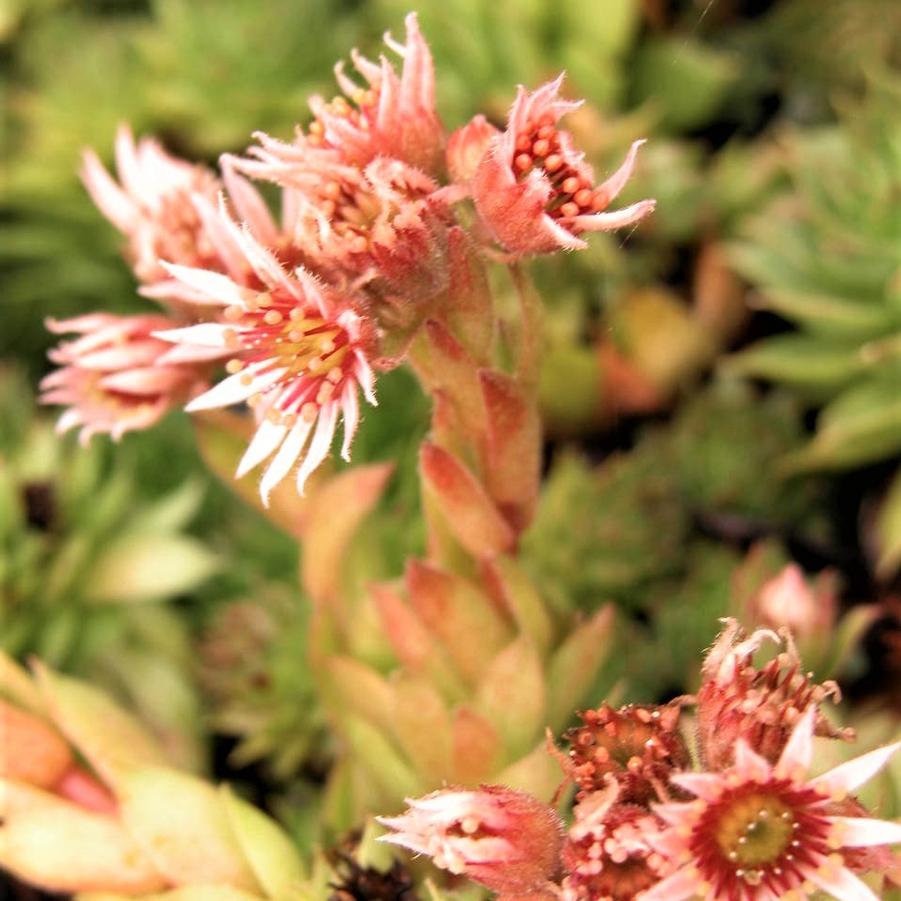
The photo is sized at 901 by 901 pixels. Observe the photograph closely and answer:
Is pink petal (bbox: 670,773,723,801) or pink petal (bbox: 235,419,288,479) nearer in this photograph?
pink petal (bbox: 670,773,723,801)

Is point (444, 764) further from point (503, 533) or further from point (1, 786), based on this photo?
point (1, 786)

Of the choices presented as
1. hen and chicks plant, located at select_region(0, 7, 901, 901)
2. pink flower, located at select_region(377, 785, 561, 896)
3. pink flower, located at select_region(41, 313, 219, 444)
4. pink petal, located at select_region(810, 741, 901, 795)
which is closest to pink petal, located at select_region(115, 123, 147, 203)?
hen and chicks plant, located at select_region(0, 7, 901, 901)

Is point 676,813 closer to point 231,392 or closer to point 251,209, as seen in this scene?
point 231,392

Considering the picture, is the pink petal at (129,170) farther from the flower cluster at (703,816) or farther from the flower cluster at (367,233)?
the flower cluster at (703,816)

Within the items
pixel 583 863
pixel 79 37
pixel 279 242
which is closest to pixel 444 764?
pixel 583 863

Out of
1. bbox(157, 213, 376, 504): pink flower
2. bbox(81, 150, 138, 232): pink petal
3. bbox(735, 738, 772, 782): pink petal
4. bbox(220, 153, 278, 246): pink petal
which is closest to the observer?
bbox(735, 738, 772, 782): pink petal

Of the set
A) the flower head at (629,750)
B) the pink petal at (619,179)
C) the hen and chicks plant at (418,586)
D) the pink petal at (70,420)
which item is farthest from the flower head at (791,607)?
the pink petal at (70,420)

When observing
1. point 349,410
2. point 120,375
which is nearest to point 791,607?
point 349,410

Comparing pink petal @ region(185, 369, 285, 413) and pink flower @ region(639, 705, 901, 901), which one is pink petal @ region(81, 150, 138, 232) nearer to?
pink petal @ region(185, 369, 285, 413)
